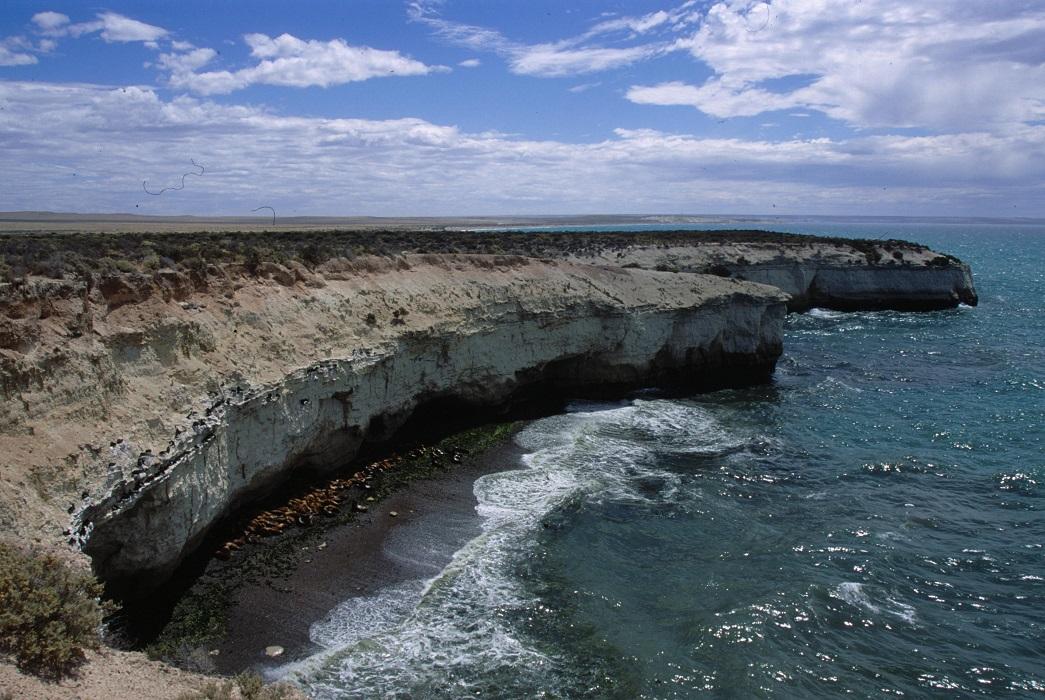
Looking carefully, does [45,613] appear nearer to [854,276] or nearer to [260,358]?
[260,358]

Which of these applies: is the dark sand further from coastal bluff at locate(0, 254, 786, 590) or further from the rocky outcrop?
the rocky outcrop

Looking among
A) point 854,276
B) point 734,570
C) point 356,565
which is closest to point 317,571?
point 356,565

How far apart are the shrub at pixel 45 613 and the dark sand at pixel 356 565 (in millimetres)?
3159

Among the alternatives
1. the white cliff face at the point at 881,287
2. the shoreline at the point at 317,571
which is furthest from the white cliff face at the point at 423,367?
the white cliff face at the point at 881,287

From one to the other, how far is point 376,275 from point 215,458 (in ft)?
32.1

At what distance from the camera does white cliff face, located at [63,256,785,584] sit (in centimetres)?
1194

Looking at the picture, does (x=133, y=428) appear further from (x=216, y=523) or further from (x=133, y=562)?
(x=216, y=523)

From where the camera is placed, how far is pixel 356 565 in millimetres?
14055

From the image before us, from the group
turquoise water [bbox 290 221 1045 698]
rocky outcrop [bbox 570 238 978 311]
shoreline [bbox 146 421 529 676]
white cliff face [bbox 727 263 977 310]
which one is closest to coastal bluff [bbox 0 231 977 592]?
shoreline [bbox 146 421 529 676]

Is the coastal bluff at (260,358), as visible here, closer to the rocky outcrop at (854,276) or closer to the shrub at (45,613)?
the shrub at (45,613)

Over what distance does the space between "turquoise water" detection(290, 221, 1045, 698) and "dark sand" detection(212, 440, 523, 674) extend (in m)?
0.46

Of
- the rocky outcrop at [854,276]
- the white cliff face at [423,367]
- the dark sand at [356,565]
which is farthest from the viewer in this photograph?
the rocky outcrop at [854,276]

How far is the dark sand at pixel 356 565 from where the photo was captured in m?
11.5

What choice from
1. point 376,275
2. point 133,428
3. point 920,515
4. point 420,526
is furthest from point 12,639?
point 920,515
